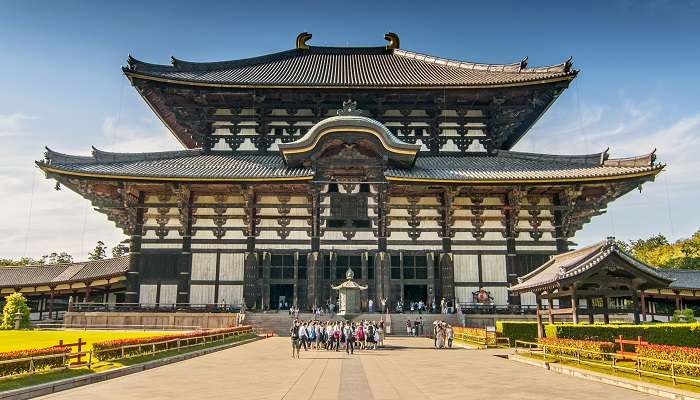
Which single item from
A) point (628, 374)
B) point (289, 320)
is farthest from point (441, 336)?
point (289, 320)

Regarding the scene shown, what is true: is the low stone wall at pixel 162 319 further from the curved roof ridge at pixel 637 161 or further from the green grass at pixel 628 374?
the curved roof ridge at pixel 637 161

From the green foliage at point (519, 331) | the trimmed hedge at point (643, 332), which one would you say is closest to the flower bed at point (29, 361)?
the trimmed hedge at point (643, 332)

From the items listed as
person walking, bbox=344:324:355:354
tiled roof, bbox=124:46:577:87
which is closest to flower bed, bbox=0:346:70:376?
person walking, bbox=344:324:355:354

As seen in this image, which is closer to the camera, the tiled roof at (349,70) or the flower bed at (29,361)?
the flower bed at (29,361)

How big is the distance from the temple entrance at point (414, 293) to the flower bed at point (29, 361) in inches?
918

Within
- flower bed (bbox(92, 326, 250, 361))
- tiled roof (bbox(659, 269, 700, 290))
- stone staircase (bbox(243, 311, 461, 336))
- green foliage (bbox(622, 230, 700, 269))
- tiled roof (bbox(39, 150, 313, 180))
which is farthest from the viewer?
green foliage (bbox(622, 230, 700, 269))

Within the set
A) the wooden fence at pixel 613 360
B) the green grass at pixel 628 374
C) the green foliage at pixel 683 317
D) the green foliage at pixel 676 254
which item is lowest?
the green grass at pixel 628 374

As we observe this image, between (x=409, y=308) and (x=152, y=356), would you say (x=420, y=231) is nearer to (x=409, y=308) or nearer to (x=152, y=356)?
(x=409, y=308)

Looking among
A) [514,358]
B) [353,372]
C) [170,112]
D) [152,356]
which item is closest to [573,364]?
[514,358]

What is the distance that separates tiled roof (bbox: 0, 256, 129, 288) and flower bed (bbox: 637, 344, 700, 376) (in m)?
38.5

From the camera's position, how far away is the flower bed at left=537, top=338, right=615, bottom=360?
1705 centimetres

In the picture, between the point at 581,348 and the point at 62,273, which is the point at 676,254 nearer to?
the point at 581,348

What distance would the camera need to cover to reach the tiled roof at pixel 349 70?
37.5 meters

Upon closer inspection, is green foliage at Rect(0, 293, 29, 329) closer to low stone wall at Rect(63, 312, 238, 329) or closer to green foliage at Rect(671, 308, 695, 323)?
low stone wall at Rect(63, 312, 238, 329)
